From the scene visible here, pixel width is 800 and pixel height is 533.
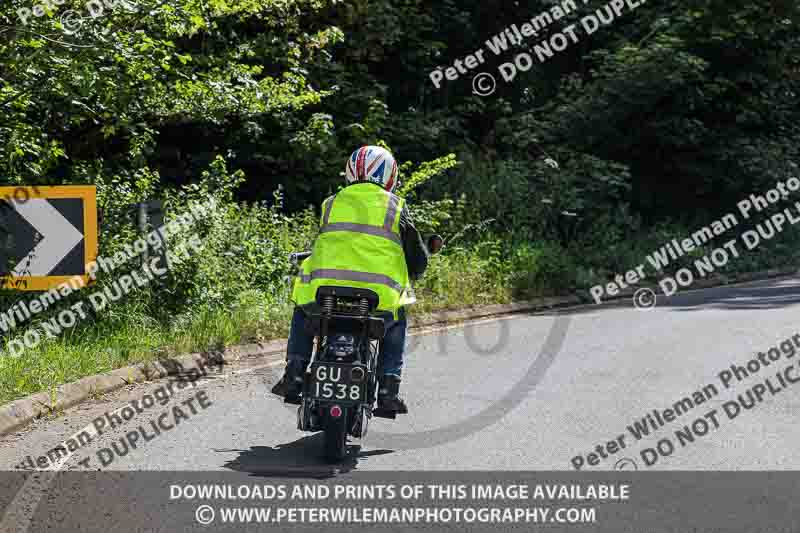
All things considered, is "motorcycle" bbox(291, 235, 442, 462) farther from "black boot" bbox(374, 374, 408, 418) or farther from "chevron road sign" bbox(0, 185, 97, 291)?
"chevron road sign" bbox(0, 185, 97, 291)

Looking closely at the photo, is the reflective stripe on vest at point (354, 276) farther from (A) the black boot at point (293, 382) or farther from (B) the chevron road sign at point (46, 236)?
(B) the chevron road sign at point (46, 236)

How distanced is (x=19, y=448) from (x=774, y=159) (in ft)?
79.3

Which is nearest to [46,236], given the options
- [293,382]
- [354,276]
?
[293,382]

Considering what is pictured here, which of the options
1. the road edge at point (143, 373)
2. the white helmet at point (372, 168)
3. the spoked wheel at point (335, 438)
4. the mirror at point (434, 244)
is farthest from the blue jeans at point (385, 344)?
the road edge at point (143, 373)

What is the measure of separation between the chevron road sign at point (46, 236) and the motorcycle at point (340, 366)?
13.2 ft

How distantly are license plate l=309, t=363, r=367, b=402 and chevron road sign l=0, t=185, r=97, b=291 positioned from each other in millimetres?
4400

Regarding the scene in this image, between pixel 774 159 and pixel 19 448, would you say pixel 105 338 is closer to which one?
pixel 19 448

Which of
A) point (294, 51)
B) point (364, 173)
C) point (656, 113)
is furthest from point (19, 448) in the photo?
point (656, 113)

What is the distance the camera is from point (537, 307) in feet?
60.2

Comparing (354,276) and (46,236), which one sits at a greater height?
(46,236)

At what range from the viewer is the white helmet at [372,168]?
24.3 feet

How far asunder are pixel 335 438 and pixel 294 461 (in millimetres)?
326

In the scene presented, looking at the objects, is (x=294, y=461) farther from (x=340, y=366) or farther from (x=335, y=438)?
(x=340, y=366)

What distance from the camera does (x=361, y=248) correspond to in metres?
7.20
